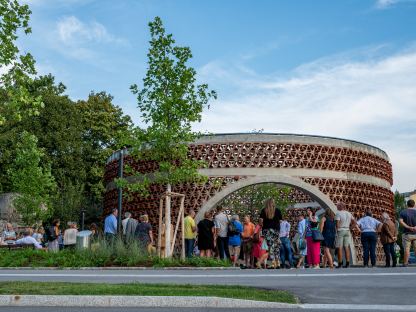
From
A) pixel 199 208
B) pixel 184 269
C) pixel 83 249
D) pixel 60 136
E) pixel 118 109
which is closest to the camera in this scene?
pixel 184 269

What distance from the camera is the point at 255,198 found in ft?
166

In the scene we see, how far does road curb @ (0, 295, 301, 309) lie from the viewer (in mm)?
7629

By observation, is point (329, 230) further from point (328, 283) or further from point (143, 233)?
point (328, 283)

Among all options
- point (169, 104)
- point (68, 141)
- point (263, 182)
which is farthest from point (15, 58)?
point (68, 141)

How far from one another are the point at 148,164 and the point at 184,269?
71.5ft

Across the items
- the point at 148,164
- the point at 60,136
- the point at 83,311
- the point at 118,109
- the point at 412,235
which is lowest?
the point at 83,311

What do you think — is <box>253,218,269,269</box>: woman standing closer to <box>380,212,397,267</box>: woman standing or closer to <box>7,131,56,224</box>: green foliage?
<box>380,212,397,267</box>: woman standing

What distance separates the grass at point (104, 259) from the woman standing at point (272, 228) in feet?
4.40

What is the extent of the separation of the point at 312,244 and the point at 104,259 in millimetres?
5714

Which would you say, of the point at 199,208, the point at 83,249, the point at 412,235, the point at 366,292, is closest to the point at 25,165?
the point at 199,208

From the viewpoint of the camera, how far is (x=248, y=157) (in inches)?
1393

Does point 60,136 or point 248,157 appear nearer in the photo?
point 248,157

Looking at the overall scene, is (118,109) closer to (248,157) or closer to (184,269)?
(248,157)

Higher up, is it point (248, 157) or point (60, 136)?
point (60, 136)
